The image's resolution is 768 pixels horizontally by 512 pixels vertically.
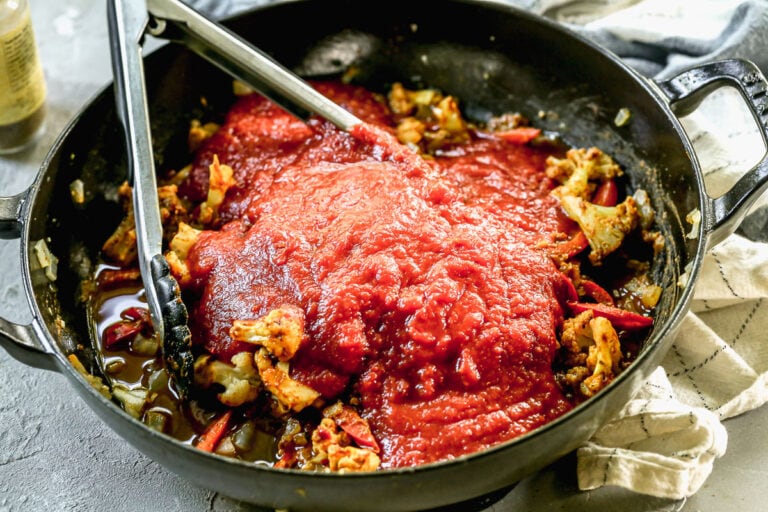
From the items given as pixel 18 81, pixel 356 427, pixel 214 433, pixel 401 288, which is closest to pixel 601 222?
pixel 401 288

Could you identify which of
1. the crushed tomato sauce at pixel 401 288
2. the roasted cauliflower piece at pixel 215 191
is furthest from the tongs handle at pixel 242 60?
the roasted cauliflower piece at pixel 215 191

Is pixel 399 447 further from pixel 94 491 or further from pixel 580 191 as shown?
pixel 580 191

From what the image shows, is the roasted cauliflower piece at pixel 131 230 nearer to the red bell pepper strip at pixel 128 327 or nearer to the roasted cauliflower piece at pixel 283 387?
the red bell pepper strip at pixel 128 327

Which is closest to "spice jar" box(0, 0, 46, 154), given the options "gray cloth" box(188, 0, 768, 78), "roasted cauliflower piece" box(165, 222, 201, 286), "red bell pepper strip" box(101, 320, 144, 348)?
"gray cloth" box(188, 0, 768, 78)

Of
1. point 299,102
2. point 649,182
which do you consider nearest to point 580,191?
point 649,182

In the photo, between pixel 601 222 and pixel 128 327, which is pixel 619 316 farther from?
pixel 128 327

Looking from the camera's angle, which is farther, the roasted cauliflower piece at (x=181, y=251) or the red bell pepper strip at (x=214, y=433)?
the roasted cauliflower piece at (x=181, y=251)

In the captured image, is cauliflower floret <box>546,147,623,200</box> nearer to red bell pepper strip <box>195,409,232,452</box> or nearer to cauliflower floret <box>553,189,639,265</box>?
cauliflower floret <box>553,189,639,265</box>
